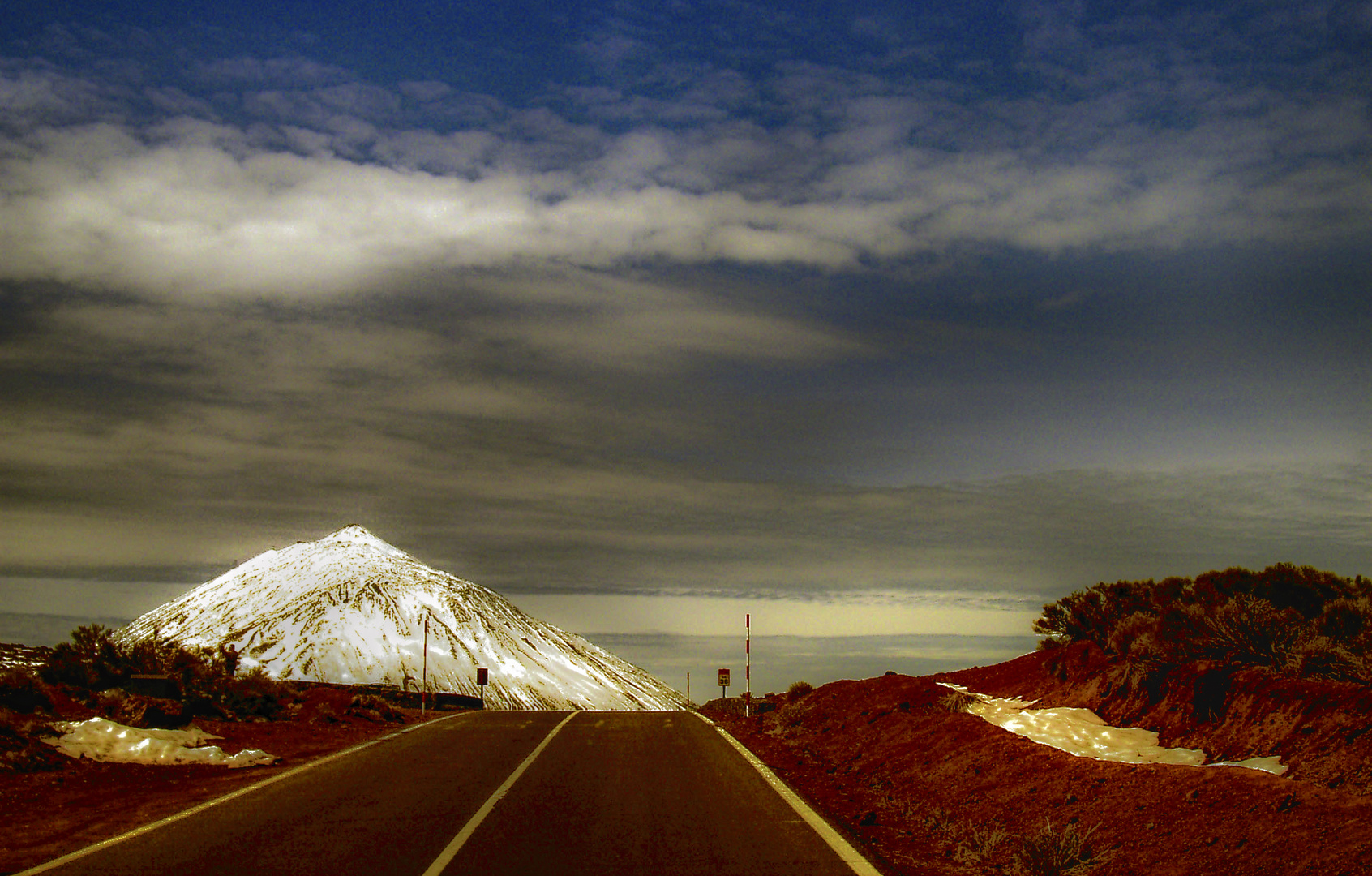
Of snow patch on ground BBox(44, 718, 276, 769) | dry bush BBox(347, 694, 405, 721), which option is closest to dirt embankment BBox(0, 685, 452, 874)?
snow patch on ground BBox(44, 718, 276, 769)

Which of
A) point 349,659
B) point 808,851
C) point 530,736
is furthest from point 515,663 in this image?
point 808,851

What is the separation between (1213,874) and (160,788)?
12388 millimetres

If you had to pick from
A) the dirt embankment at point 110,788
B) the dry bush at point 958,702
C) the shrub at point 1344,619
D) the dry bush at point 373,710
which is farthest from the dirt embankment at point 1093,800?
the dry bush at point 373,710

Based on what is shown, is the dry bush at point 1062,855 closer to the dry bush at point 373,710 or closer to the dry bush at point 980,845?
the dry bush at point 980,845

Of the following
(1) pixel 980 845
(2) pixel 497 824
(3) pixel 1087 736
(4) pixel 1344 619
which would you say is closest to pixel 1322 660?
(4) pixel 1344 619

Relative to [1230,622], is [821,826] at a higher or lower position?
lower

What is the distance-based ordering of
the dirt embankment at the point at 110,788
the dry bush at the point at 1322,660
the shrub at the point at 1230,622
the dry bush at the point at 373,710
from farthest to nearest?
the dry bush at the point at 373,710 → the shrub at the point at 1230,622 → the dry bush at the point at 1322,660 → the dirt embankment at the point at 110,788

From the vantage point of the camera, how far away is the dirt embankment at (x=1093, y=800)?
8.13 meters

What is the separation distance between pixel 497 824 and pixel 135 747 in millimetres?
9437

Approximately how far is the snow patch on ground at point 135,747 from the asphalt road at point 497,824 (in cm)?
168

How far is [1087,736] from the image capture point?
13.7m

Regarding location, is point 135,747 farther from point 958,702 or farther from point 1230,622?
point 1230,622

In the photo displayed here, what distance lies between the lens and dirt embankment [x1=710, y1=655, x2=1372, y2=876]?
320 inches

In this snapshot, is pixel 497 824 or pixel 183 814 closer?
pixel 497 824
